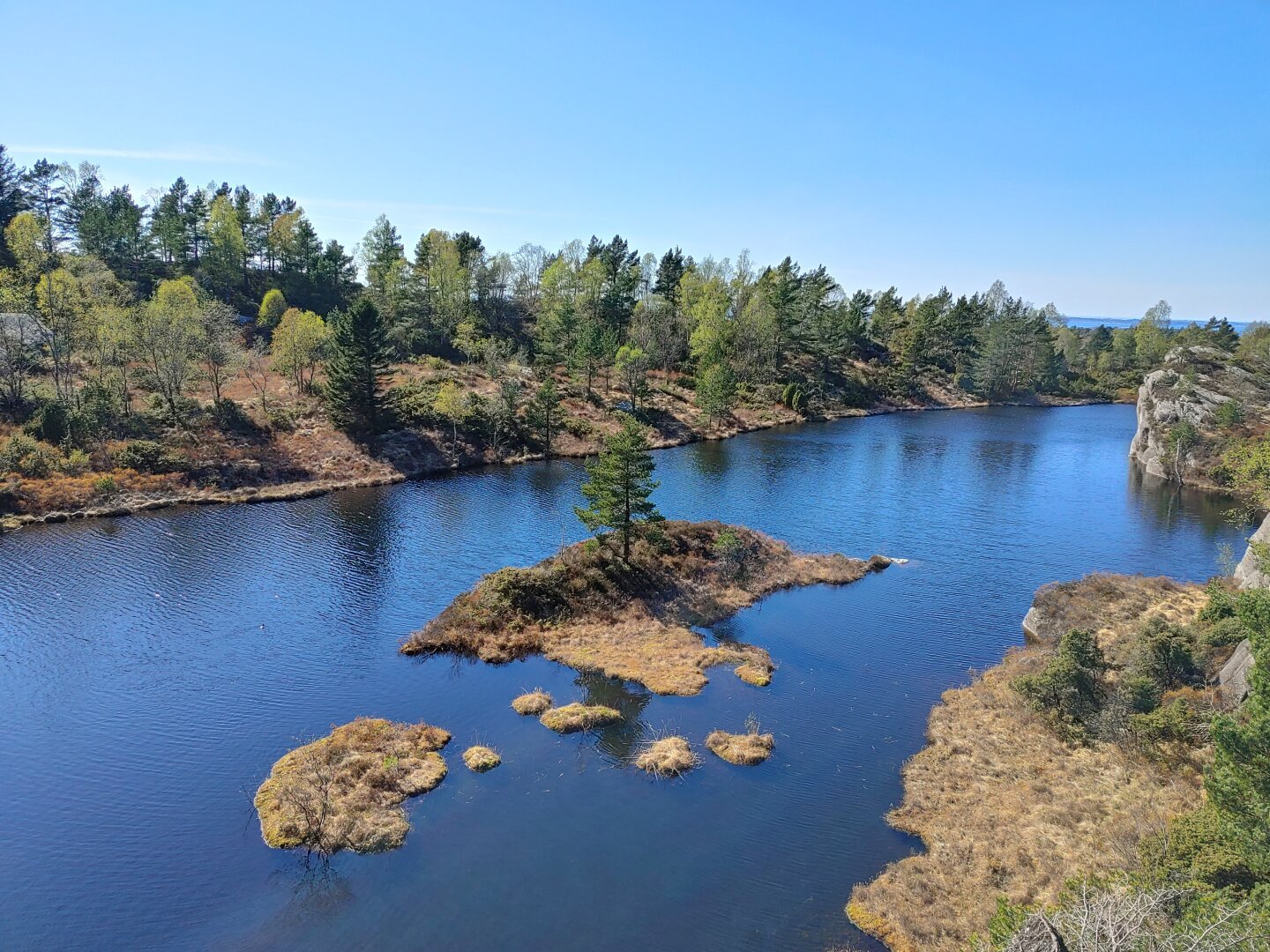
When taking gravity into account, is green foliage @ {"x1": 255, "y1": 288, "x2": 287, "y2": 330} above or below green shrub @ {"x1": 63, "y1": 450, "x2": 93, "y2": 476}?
above

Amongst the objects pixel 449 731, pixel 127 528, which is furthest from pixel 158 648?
pixel 127 528

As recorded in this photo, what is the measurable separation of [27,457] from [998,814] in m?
74.5

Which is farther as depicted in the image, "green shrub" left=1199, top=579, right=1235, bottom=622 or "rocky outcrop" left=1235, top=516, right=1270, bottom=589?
"rocky outcrop" left=1235, top=516, right=1270, bottom=589

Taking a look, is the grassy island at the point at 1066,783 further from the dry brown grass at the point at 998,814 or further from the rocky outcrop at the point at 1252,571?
the rocky outcrop at the point at 1252,571

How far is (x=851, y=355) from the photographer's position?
5925 inches

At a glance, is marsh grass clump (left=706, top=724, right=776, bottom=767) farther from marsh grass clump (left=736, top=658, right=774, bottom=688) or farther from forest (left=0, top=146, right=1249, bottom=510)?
forest (left=0, top=146, right=1249, bottom=510)

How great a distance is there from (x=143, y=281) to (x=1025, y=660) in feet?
423

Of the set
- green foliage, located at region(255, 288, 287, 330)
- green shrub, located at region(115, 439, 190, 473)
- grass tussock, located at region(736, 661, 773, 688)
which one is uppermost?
green foliage, located at region(255, 288, 287, 330)

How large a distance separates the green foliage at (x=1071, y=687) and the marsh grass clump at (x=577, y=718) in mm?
19251

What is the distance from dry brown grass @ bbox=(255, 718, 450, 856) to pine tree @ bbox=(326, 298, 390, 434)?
53.9 m

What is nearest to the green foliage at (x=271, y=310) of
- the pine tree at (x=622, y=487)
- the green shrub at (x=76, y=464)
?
the green shrub at (x=76, y=464)

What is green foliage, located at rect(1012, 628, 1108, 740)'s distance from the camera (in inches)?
1209

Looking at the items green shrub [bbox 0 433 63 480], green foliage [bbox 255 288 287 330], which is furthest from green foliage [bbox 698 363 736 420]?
green shrub [bbox 0 433 63 480]

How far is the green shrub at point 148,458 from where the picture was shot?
6288cm
